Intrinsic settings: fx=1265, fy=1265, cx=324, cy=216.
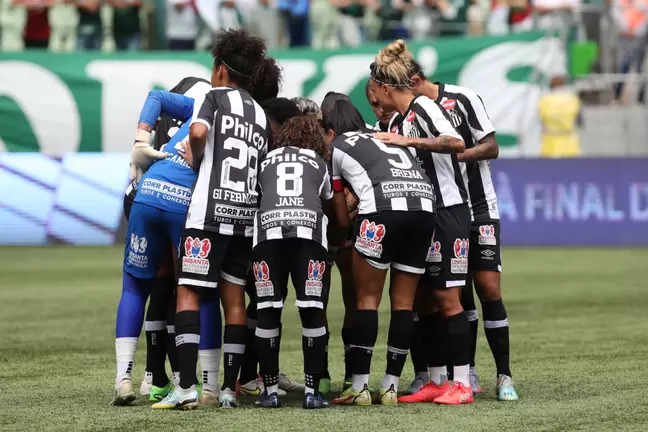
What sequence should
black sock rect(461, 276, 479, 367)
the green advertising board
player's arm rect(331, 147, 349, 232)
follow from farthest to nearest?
the green advertising board → black sock rect(461, 276, 479, 367) → player's arm rect(331, 147, 349, 232)

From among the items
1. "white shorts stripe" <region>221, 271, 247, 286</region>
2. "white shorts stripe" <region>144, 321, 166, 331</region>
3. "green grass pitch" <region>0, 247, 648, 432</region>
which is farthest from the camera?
"white shorts stripe" <region>144, 321, 166, 331</region>

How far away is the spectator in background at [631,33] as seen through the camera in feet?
73.9

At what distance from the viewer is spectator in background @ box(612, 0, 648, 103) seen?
22.5m

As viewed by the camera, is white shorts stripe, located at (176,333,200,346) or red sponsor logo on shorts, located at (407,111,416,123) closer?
white shorts stripe, located at (176,333,200,346)

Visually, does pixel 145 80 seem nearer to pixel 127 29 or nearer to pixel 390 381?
pixel 127 29

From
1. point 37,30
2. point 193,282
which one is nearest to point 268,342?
point 193,282

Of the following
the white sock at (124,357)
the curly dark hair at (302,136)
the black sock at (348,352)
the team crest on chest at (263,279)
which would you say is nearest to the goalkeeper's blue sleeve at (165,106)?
the curly dark hair at (302,136)

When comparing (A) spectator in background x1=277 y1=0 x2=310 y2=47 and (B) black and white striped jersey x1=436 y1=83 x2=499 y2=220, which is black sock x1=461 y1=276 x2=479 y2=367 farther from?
(A) spectator in background x1=277 y1=0 x2=310 y2=47

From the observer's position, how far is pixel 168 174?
7426mm

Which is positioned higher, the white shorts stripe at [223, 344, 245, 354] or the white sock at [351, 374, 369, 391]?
the white shorts stripe at [223, 344, 245, 354]

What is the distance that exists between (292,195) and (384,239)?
591 millimetres

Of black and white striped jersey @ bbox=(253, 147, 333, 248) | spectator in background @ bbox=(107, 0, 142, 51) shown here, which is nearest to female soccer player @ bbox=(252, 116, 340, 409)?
black and white striped jersey @ bbox=(253, 147, 333, 248)

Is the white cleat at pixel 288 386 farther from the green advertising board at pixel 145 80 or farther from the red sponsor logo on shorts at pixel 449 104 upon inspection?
the green advertising board at pixel 145 80

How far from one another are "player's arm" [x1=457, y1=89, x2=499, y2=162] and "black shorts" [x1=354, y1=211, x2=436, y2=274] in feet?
1.90
